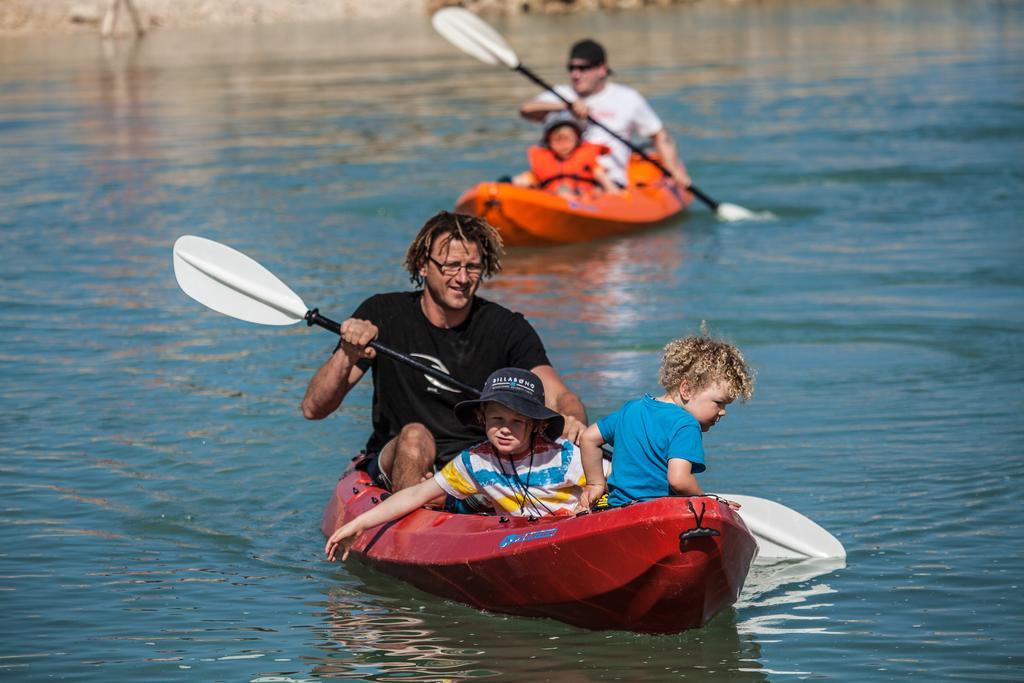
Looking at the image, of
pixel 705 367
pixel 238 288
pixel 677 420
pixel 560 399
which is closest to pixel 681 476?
pixel 677 420

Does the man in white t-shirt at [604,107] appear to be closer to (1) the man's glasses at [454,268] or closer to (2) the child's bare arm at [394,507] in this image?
(1) the man's glasses at [454,268]

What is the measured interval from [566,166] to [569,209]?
539 millimetres

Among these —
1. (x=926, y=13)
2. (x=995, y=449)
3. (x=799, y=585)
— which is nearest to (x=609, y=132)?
(x=995, y=449)

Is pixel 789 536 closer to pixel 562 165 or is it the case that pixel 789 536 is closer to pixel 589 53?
pixel 562 165

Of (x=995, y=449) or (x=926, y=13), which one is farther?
(x=926, y=13)

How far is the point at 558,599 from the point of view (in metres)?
4.83

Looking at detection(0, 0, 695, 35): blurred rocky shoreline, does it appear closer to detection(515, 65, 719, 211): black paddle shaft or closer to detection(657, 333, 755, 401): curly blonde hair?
detection(515, 65, 719, 211): black paddle shaft

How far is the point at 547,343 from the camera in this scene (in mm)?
8906

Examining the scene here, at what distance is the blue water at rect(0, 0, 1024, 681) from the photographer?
4.98 metres

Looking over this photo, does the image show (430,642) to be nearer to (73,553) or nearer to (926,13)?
(73,553)

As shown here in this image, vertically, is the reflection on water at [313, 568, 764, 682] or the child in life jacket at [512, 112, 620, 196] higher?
the child in life jacket at [512, 112, 620, 196]

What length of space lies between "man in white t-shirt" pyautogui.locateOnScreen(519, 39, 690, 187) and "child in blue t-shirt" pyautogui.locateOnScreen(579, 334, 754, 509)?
7365mm

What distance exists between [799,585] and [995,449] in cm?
171

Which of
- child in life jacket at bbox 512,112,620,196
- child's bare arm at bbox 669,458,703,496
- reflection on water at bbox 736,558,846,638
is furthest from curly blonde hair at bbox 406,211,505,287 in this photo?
child in life jacket at bbox 512,112,620,196
